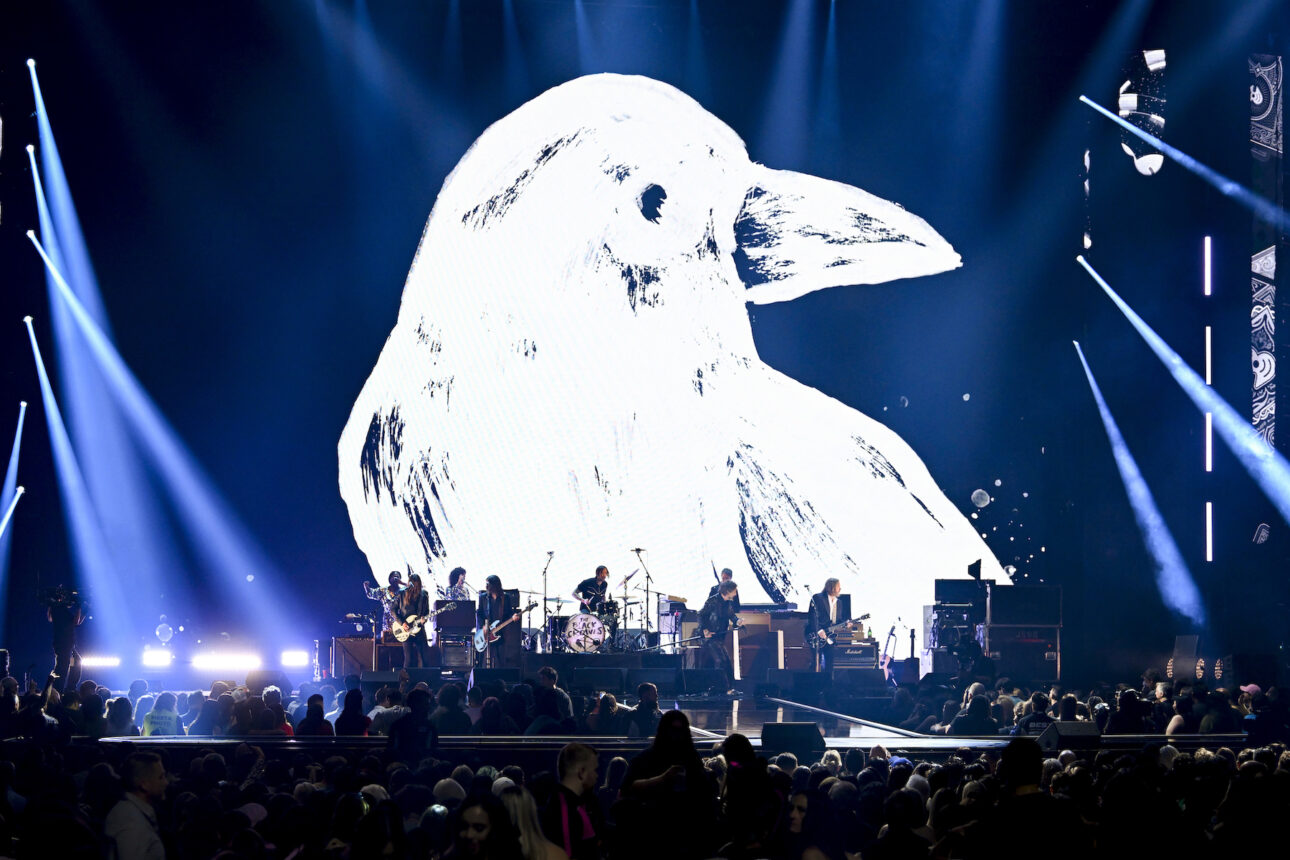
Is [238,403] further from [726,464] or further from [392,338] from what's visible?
[726,464]

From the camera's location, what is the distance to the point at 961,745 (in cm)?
741

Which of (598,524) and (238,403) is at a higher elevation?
(238,403)

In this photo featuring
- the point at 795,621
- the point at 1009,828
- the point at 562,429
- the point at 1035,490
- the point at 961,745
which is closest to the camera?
the point at 1009,828

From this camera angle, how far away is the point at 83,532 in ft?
50.4

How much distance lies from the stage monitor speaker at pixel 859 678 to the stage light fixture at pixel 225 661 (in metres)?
6.46

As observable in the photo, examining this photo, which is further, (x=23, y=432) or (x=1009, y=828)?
(x=23, y=432)

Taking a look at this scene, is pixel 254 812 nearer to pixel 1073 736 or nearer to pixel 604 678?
pixel 1073 736

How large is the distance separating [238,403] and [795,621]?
284 inches

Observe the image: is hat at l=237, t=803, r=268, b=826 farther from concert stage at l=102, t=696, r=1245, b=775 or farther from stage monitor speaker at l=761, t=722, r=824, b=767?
stage monitor speaker at l=761, t=722, r=824, b=767

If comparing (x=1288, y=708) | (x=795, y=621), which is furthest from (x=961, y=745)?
(x=795, y=621)

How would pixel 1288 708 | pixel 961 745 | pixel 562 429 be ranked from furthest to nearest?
pixel 562 429 < pixel 1288 708 < pixel 961 745

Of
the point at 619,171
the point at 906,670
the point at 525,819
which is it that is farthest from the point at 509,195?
the point at 525,819

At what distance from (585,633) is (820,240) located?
6.27m

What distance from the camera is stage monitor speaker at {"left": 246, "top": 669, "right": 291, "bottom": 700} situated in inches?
419
